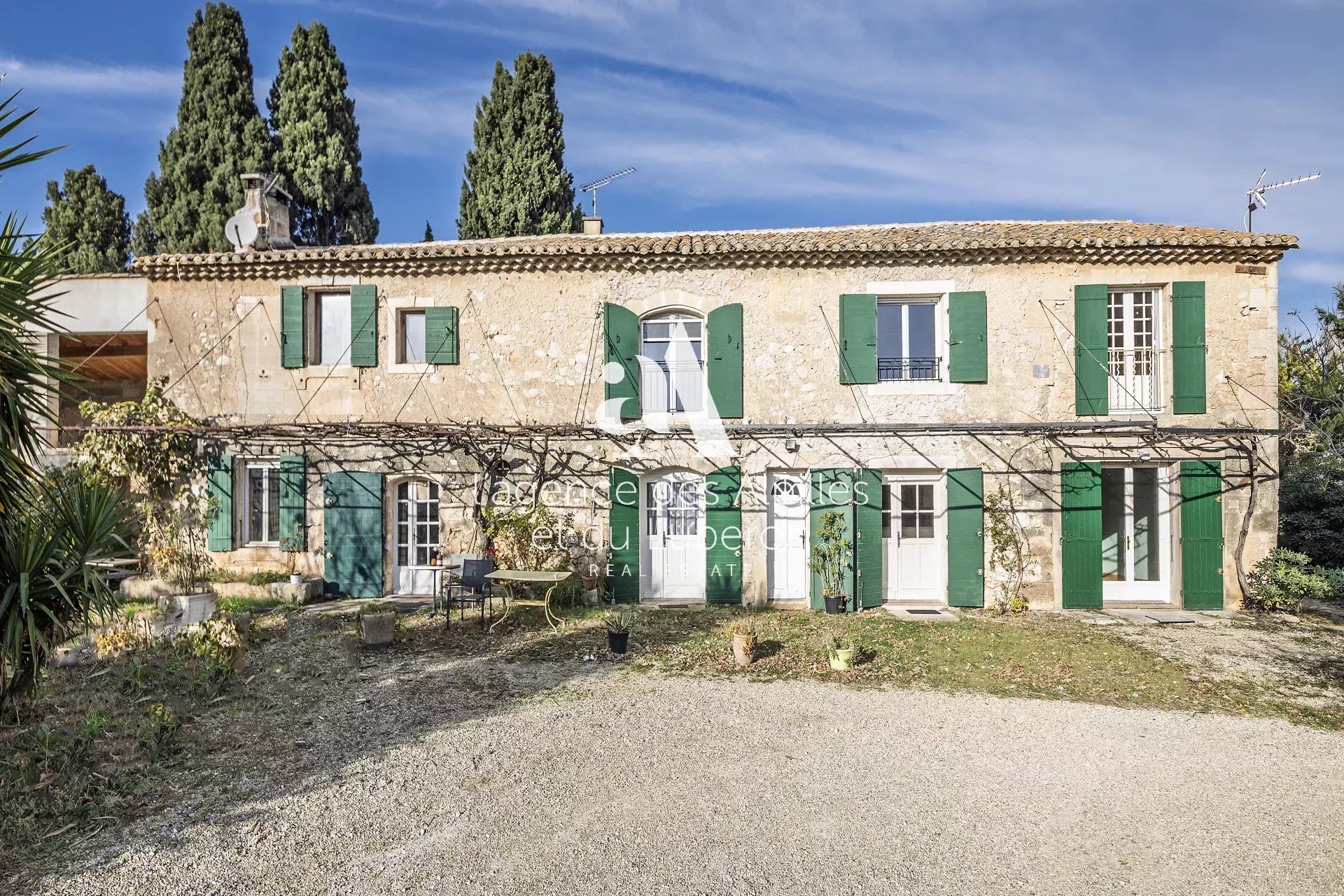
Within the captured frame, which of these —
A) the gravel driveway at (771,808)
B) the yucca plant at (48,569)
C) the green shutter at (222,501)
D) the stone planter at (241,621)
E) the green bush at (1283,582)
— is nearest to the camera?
the gravel driveway at (771,808)

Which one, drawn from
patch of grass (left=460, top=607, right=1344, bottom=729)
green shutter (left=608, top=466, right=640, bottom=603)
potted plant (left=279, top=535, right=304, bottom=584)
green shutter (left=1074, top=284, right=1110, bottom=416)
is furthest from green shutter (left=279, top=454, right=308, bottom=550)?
green shutter (left=1074, top=284, right=1110, bottom=416)

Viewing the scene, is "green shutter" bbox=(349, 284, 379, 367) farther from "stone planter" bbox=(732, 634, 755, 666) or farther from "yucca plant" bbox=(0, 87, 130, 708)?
"stone planter" bbox=(732, 634, 755, 666)

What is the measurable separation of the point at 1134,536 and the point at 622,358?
813 cm

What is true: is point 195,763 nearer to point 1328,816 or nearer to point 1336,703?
point 1328,816

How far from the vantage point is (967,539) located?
9.95 metres

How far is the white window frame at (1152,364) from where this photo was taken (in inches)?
395

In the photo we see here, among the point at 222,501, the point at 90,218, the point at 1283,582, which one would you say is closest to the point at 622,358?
the point at 222,501

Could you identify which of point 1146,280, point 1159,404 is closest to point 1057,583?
point 1159,404

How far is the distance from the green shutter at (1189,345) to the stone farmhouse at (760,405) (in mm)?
Result: 40

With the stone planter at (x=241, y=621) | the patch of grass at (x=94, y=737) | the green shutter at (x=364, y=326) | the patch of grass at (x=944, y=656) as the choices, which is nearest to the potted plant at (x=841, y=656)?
the patch of grass at (x=944, y=656)

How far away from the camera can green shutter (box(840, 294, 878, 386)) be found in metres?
10.1

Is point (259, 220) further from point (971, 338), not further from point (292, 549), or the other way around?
point (971, 338)

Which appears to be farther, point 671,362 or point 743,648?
point 671,362

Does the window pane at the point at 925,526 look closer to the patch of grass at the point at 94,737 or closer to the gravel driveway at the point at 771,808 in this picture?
the gravel driveway at the point at 771,808
